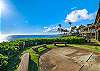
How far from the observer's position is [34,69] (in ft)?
50.2

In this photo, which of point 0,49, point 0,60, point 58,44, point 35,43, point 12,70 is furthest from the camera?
point 35,43

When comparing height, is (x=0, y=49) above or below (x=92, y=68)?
above

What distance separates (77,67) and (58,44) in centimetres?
2154

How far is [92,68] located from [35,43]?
1019 inches

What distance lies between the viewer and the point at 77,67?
1562cm

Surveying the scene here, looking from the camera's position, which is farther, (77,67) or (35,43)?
(35,43)

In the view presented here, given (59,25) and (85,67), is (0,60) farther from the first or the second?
(59,25)

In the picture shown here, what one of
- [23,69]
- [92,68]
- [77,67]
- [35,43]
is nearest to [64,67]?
[77,67]

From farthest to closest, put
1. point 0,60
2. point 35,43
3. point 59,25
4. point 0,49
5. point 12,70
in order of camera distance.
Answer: point 59,25 → point 35,43 → point 0,49 → point 12,70 → point 0,60

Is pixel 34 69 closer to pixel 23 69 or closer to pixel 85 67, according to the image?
pixel 23 69

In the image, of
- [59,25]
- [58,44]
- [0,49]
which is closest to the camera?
[0,49]

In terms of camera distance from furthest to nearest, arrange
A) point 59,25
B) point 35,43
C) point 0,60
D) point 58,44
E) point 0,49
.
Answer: point 59,25, point 35,43, point 58,44, point 0,49, point 0,60

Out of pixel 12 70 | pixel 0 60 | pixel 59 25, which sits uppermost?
pixel 59 25

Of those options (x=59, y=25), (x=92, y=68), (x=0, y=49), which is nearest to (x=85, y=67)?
(x=92, y=68)
